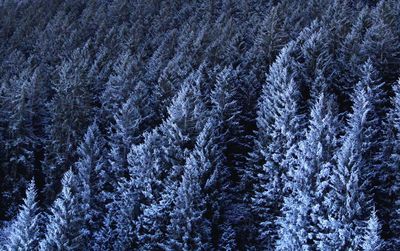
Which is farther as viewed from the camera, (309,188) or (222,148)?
(222,148)

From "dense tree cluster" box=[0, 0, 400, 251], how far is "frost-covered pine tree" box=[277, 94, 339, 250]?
3.2 inches

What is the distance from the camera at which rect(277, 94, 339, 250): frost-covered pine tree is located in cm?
2502

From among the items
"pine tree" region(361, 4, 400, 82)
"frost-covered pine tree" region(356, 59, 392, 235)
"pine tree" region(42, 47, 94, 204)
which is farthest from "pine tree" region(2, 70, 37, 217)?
"pine tree" region(361, 4, 400, 82)

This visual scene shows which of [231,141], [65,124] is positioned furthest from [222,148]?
[65,124]

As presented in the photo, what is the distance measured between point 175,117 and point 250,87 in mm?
9363

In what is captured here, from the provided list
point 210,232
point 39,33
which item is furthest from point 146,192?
point 39,33

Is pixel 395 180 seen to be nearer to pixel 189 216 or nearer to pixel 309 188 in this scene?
pixel 309 188

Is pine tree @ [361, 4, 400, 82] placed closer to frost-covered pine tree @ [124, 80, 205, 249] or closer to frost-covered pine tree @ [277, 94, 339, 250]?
frost-covered pine tree @ [277, 94, 339, 250]

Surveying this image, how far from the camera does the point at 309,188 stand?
25656mm

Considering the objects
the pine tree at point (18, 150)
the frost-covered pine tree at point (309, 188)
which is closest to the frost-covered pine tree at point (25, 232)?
the frost-covered pine tree at point (309, 188)

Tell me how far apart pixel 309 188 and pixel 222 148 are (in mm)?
8830

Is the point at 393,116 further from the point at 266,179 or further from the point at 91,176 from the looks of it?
the point at 91,176

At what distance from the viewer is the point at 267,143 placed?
30.5 meters

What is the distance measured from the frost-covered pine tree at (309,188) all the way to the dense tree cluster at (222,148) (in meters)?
0.08
